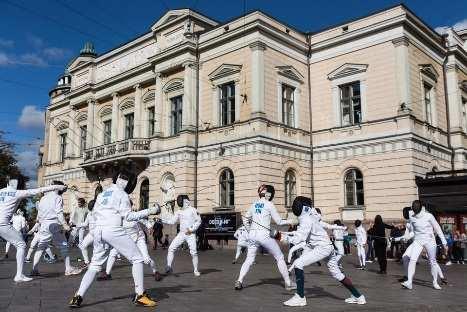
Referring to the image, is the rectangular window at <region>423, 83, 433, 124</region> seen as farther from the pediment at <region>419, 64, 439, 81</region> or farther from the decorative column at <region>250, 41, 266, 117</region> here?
the decorative column at <region>250, 41, 266, 117</region>

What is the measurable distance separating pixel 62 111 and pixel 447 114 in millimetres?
31729

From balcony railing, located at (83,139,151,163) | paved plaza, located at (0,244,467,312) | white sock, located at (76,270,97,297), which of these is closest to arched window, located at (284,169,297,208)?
balcony railing, located at (83,139,151,163)

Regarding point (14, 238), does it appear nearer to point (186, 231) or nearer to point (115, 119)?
point (186, 231)

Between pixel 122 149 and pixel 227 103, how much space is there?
8.18 metres

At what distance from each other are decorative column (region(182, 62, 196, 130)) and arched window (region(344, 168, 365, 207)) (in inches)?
381

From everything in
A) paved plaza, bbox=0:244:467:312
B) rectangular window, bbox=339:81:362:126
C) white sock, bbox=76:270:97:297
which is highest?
rectangular window, bbox=339:81:362:126

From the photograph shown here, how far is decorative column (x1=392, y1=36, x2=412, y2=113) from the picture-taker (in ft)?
82.3

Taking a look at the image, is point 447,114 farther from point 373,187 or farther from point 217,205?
point 217,205

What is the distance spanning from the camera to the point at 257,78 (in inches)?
1035

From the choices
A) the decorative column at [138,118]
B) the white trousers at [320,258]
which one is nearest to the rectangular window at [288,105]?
the decorative column at [138,118]

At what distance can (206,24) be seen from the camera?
103 ft

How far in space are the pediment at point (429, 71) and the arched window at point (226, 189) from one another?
12.4m

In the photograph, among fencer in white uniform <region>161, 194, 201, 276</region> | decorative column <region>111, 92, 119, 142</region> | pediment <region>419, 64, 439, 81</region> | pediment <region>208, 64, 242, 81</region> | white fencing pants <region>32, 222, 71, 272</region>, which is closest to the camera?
white fencing pants <region>32, 222, 71, 272</region>

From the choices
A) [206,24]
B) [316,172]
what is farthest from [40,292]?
[206,24]
